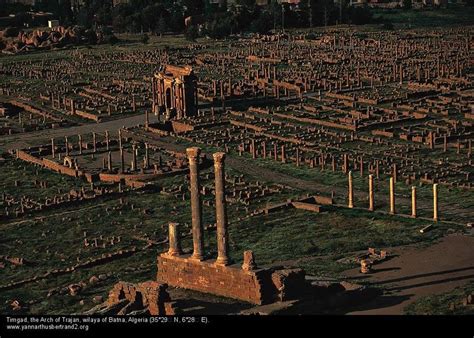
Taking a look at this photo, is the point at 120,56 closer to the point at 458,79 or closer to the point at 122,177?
the point at 458,79

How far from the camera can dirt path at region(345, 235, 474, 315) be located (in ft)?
114

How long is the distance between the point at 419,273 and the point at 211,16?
125m

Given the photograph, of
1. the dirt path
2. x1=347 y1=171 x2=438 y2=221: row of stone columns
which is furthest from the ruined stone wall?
x1=347 y1=171 x2=438 y2=221: row of stone columns

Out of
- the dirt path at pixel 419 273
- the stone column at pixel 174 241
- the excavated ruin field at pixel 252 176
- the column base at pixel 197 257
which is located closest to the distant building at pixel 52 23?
the excavated ruin field at pixel 252 176

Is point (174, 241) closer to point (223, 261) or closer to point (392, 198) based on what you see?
point (223, 261)

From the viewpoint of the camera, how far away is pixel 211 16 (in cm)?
16050

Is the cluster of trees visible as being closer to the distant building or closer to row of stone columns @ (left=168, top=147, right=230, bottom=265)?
the distant building

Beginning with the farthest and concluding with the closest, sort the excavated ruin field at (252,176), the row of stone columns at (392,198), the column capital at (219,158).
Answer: the row of stone columns at (392,198) < the excavated ruin field at (252,176) < the column capital at (219,158)

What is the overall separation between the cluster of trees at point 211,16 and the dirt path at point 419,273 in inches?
4249

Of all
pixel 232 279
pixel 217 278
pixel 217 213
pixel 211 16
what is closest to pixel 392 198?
pixel 217 213

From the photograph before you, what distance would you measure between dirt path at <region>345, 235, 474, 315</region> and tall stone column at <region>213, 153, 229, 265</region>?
4429 millimetres

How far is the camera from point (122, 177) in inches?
2344

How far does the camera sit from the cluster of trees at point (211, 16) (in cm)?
15350

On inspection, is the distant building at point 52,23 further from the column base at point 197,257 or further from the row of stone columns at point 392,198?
the column base at point 197,257
